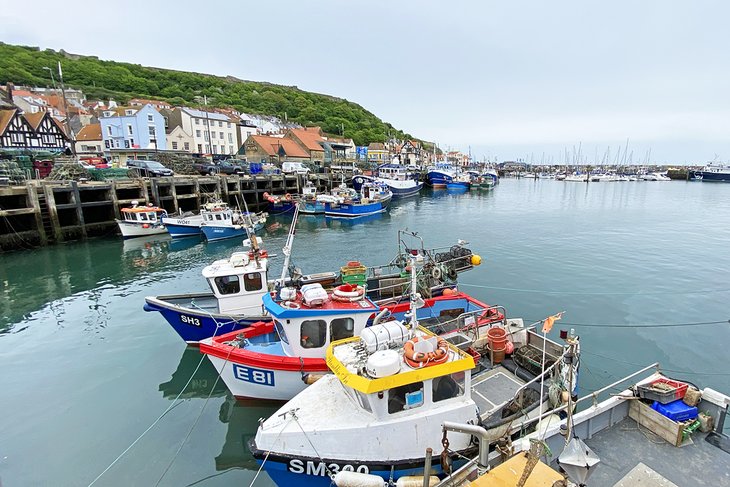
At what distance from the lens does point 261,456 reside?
6070mm

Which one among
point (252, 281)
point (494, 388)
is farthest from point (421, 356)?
point (252, 281)

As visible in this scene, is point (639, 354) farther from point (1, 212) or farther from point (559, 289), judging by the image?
point (1, 212)

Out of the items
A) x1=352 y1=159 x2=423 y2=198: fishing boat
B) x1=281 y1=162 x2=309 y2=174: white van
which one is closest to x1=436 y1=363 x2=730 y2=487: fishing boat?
x1=281 y1=162 x2=309 y2=174: white van

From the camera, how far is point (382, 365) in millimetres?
5629

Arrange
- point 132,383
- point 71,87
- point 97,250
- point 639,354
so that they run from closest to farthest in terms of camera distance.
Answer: point 132,383 → point 639,354 → point 97,250 → point 71,87

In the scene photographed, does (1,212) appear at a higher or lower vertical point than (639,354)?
higher

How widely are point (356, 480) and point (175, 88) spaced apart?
132 m

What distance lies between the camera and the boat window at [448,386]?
20.0 feet

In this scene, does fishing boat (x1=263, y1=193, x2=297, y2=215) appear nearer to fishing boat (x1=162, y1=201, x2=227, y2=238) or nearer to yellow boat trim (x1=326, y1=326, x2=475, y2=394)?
fishing boat (x1=162, y1=201, x2=227, y2=238)

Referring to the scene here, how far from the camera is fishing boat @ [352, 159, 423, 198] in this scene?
57.4 m

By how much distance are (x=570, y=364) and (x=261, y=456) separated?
5592 mm

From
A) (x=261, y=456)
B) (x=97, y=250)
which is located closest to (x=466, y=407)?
(x=261, y=456)

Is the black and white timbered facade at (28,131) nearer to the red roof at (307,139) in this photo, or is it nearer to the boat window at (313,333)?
the red roof at (307,139)

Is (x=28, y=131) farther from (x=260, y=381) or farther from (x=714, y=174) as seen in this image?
(x=714, y=174)
